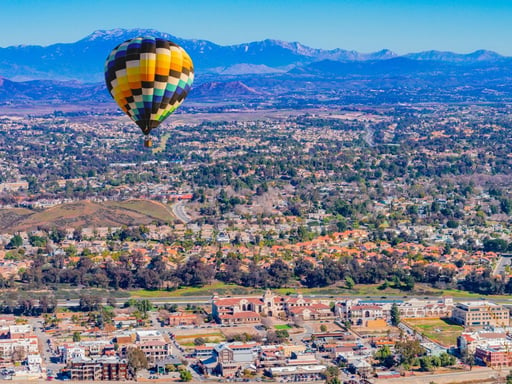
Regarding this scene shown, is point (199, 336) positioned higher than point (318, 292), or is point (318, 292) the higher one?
point (199, 336)

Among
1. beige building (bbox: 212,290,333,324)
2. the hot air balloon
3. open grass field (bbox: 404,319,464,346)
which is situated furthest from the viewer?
beige building (bbox: 212,290,333,324)

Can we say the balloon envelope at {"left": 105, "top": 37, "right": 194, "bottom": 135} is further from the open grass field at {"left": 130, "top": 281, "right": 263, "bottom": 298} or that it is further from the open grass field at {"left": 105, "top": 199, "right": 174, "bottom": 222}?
the open grass field at {"left": 105, "top": 199, "right": 174, "bottom": 222}

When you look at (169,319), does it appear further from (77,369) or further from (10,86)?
(10,86)

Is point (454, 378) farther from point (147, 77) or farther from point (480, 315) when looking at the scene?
point (147, 77)

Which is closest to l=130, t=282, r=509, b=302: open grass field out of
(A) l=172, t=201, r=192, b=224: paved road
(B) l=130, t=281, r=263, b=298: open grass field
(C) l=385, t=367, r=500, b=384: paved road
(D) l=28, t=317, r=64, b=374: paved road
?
(B) l=130, t=281, r=263, b=298: open grass field

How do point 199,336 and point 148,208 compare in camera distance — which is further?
point 148,208

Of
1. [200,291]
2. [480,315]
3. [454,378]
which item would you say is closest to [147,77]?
[454,378]
